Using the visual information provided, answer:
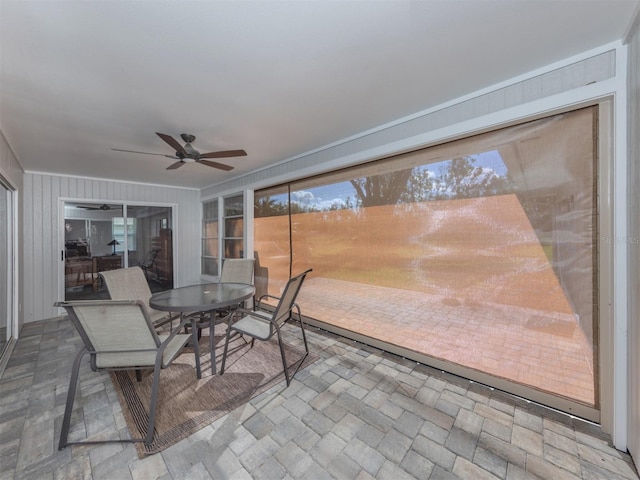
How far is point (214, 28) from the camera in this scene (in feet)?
4.59

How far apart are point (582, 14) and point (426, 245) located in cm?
178

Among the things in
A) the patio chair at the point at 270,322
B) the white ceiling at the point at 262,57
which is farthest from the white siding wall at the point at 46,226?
the patio chair at the point at 270,322

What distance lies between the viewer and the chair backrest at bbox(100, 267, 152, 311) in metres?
2.77

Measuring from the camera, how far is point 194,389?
2.20 metres

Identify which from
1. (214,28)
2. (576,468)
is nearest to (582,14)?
(214,28)

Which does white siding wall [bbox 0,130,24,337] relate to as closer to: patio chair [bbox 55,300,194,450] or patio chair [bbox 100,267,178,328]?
patio chair [bbox 100,267,178,328]

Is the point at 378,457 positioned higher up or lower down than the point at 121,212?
lower down

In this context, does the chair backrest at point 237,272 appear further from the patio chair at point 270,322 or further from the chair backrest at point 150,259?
the chair backrest at point 150,259

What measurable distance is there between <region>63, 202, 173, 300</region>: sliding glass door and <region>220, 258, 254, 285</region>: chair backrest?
93.0 inches

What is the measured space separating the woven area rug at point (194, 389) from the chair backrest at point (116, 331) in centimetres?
48

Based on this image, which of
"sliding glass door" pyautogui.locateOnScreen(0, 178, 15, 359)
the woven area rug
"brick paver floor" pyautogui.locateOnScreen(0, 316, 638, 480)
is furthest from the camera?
"sliding glass door" pyautogui.locateOnScreen(0, 178, 15, 359)

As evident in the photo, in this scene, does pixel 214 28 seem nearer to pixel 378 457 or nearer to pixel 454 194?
pixel 454 194

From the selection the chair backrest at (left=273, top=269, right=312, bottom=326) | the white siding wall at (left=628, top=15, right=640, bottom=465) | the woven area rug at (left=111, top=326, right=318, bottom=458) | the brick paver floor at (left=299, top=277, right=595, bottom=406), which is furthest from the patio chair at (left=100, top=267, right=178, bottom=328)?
the white siding wall at (left=628, top=15, right=640, bottom=465)

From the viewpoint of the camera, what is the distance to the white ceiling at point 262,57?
1312 millimetres
